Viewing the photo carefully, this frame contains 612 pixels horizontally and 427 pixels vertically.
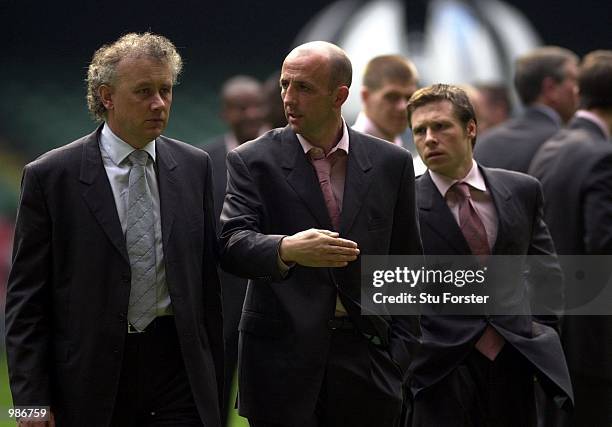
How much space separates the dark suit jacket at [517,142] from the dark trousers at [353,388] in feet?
9.39

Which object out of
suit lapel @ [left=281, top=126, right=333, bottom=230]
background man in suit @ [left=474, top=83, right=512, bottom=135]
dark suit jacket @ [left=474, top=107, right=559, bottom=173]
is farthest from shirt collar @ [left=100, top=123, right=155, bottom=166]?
background man in suit @ [left=474, top=83, right=512, bottom=135]

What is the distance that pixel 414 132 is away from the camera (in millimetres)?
6086

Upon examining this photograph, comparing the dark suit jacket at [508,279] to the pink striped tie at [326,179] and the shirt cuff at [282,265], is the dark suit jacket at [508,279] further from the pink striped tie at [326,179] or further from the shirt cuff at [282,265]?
the shirt cuff at [282,265]

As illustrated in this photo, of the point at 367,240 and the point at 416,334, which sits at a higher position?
the point at 367,240

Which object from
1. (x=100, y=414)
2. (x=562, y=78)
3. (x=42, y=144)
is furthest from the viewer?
(x=42, y=144)

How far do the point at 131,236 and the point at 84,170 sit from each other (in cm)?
31

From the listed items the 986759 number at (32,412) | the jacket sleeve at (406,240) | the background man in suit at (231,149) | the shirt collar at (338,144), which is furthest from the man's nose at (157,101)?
the background man in suit at (231,149)

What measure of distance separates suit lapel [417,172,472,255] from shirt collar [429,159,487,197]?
0.02 metres

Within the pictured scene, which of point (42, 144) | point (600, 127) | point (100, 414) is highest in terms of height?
point (600, 127)

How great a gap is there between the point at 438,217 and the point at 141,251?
1.55 meters

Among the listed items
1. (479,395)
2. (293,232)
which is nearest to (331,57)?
(293,232)

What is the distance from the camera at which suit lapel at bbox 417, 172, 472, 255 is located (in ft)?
19.1

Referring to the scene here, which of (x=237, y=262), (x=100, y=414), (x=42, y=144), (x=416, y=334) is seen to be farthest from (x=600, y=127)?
(x=42, y=144)

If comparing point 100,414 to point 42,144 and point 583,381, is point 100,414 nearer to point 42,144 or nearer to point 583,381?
point 583,381
